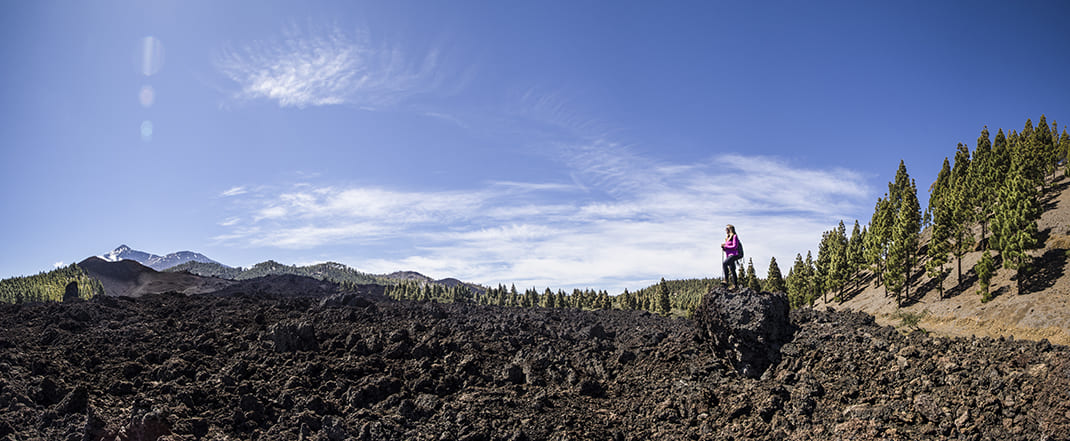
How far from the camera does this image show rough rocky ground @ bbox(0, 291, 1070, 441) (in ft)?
40.1

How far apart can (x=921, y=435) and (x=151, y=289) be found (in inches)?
5597

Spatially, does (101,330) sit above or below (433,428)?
above

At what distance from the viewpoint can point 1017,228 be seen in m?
42.7

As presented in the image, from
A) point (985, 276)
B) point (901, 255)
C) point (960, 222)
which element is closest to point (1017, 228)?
point (985, 276)

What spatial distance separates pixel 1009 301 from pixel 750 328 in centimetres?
4216

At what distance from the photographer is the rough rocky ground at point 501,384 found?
12219 millimetres

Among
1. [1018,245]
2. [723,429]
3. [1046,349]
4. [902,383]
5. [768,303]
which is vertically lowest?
[723,429]

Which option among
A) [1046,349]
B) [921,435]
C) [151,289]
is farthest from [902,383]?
[151,289]

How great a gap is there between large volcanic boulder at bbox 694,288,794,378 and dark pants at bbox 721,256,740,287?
764mm

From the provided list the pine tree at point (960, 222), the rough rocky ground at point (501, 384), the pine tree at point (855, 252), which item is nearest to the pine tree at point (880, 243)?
the pine tree at point (855, 252)

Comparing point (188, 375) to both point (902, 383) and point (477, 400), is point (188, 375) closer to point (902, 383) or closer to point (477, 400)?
point (477, 400)

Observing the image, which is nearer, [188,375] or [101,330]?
[188,375]

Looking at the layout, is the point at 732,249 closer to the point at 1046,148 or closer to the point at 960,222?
the point at 960,222

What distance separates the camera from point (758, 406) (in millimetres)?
14336
